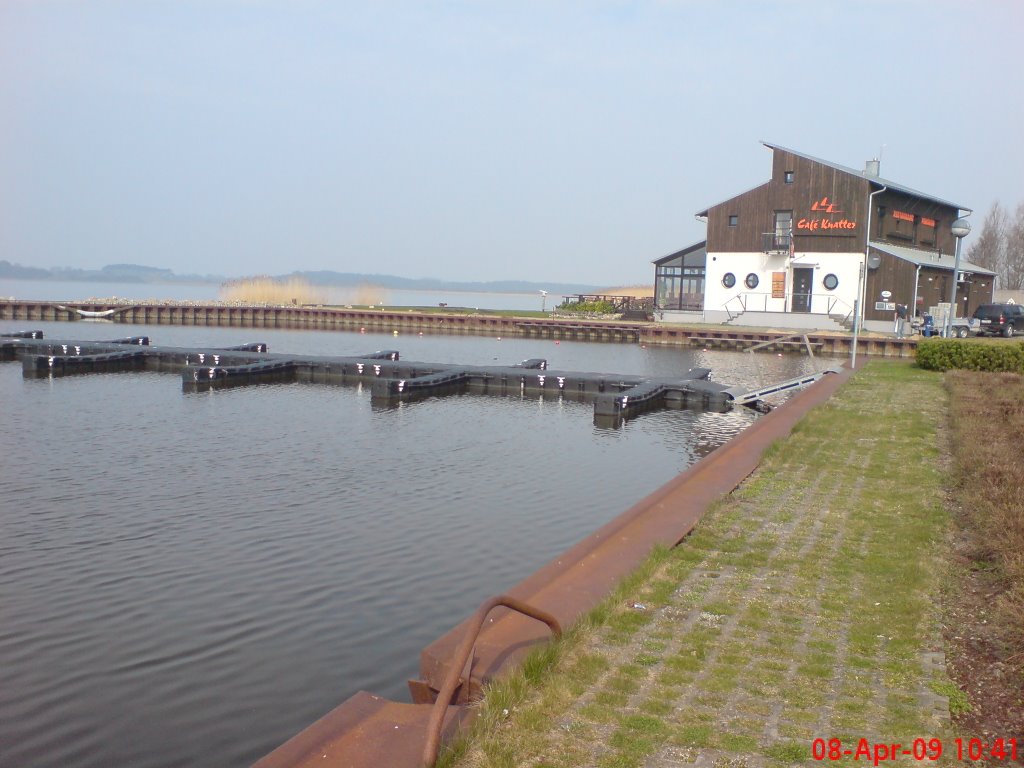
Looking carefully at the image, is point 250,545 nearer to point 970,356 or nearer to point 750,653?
point 750,653

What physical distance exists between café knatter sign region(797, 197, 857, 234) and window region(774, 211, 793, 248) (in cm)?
57

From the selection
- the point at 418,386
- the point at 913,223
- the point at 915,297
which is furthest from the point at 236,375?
the point at 913,223

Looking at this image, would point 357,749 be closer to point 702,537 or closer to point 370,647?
point 370,647

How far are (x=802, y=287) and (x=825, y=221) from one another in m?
3.67

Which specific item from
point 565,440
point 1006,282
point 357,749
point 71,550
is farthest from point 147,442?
point 1006,282

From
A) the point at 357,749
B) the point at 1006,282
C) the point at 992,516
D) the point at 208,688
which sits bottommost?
the point at 208,688

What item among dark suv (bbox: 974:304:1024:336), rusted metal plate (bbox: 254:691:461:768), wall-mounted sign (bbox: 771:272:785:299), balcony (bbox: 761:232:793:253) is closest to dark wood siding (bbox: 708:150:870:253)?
balcony (bbox: 761:232:793:253)

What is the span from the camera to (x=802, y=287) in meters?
47.8

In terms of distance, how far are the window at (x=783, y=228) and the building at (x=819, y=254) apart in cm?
5

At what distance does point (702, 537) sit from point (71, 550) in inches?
256

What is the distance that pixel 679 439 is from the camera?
683 inches

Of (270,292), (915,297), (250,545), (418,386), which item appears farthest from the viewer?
(270,292)
